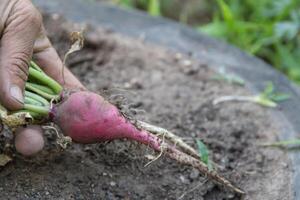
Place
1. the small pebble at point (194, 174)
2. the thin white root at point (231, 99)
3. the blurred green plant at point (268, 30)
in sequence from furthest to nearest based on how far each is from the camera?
the blurred green plant at point (268, 30)
the thin white root at point (231, 99)
the small pebble at point (194, 174)

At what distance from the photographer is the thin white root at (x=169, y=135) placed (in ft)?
4.93

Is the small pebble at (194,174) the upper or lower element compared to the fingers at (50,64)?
lower

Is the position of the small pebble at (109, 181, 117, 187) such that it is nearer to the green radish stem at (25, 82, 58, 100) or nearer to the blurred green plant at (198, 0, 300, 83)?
the green radish stem at (25, 82, 58, 100)

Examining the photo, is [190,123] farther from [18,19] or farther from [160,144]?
[18,19]

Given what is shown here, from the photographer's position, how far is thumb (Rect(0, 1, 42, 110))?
4.43ft

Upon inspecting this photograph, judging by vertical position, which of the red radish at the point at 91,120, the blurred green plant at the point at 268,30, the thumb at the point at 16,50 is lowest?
the blurred green plant at the point at 268,30

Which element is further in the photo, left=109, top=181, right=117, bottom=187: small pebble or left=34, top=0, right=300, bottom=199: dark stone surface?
left=34, top=0, right=300, bottom=199: dark stone surface

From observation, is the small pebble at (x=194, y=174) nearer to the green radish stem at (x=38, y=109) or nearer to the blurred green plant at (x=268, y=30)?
the green radish stem at (x=38, y=109)

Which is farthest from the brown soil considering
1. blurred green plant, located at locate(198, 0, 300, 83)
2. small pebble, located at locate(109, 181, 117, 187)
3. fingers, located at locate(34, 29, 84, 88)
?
blurred green plant, located at locate(198, 0, 300, 83)

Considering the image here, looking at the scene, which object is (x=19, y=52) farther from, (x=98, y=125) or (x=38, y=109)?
(x=98, y=125)

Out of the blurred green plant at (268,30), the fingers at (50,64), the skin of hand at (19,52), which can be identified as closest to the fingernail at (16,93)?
the skin of hand at (19,52)

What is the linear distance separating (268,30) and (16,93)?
5.12ft

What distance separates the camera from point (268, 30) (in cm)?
265

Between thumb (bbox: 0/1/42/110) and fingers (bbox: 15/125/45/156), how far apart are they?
6 centimetres
